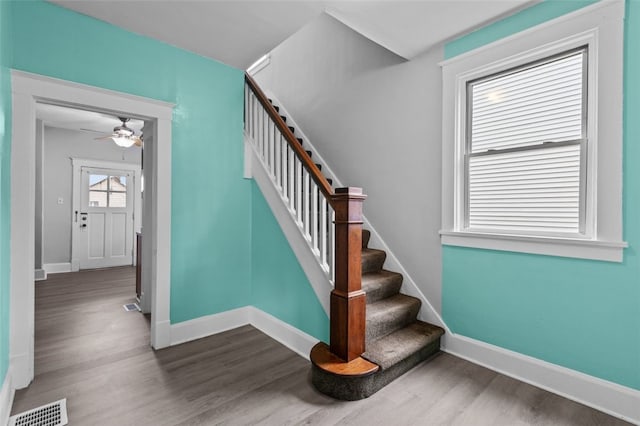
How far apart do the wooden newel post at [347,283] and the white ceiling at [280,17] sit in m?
1.34

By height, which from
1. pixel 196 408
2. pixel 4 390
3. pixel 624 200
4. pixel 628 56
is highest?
pixel 628 56

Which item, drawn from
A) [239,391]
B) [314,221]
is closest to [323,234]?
[314,221]

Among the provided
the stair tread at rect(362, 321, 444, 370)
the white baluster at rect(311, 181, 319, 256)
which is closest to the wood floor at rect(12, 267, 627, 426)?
the stair tread at rect(362, 321, 444, 370)

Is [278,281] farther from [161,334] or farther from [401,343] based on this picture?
[401,343]

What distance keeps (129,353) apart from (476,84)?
145 inches

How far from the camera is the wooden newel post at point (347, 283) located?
213 cm

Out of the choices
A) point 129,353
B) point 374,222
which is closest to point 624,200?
point 374,222

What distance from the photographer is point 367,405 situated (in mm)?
1946

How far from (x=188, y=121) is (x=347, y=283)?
217 centimetres

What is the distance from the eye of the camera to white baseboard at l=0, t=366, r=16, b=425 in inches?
67.2

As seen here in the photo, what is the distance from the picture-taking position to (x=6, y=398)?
183 centimetres

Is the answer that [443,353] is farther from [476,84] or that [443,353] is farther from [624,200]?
[476,84]

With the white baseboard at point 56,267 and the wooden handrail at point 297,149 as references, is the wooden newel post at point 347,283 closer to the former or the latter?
the wooden handrail at point 297,149

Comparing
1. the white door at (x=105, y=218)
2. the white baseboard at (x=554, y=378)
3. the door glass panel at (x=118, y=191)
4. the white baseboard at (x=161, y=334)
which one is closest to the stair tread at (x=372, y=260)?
the white baseboard at (x=554, y=378)
